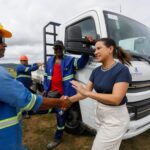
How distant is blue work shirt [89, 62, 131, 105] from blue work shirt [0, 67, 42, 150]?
756 mm

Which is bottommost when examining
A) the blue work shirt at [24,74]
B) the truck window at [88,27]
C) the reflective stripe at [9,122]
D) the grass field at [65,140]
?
the grass field at [65,140]

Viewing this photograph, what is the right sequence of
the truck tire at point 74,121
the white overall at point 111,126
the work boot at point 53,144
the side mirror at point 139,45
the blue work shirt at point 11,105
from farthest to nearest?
the truck tire at point 74,121
the work boot at point 53,144
the side mirror at point 139,45
the white overall at point 111,126
the blue work shirt at point 11,105

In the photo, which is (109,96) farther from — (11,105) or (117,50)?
(11,105)

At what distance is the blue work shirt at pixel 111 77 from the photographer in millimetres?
2276

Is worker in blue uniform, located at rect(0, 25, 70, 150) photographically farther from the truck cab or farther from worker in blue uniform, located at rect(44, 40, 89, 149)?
worker in blue uniform, located at rect(44, 40, 89, 149)

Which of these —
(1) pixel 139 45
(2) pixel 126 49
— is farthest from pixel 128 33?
(2) pixel 126 49

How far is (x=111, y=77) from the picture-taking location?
7.61 ft

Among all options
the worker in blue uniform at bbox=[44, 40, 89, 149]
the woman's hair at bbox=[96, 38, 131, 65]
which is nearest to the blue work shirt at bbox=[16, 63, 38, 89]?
the worker in blue uniform at bbox=[44, 40, 89, 149]

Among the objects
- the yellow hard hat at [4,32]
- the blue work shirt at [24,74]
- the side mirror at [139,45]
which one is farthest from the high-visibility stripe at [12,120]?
the blue work shirt at [24,74]

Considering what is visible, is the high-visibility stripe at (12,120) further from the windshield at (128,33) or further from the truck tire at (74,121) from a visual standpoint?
the truck tire at (74,121)

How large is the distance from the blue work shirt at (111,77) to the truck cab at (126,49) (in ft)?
2.62

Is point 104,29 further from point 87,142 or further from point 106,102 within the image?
point 87,142

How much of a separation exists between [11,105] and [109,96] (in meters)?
0.94

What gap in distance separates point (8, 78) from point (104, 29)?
2.05 m
